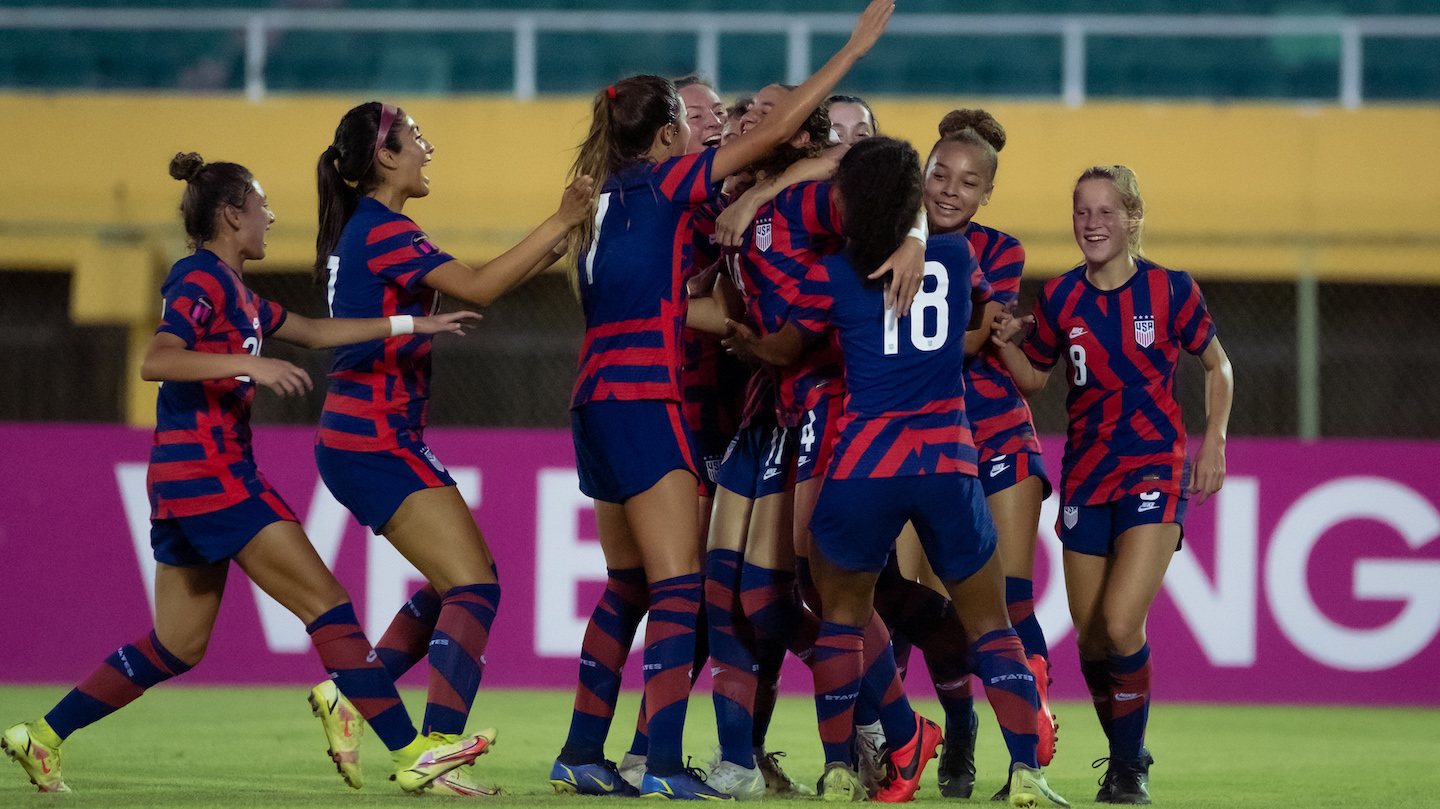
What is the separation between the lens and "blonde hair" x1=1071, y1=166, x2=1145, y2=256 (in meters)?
5.08

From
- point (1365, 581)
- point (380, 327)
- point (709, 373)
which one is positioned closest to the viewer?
point (380, 327)

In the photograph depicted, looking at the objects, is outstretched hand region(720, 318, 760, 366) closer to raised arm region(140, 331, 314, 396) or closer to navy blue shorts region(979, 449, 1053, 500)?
navy blue shorts region(979, 449, 1053, 500)

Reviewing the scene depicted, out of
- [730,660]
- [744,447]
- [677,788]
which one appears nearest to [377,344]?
[744,447]

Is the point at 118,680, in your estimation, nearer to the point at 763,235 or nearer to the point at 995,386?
the point at 763,235

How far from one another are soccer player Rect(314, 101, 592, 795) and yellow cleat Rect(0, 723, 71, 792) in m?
0.82

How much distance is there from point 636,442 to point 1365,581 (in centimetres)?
520

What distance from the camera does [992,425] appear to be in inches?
202

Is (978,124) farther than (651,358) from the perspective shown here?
Yes

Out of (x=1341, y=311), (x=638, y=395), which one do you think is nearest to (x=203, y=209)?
(x=638, y=395)

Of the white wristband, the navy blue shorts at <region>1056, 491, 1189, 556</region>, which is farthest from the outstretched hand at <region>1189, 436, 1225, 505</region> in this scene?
the white wristband

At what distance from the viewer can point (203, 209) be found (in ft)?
15.9

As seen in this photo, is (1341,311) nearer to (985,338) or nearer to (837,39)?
(837,39)

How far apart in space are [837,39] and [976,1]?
6.24 ft

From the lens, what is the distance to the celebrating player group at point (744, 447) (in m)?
4.40
